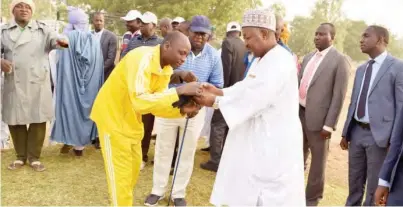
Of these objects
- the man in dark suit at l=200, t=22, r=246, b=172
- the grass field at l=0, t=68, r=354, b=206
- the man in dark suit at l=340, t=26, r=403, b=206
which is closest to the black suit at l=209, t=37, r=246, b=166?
the man in dark suit at l=200, t=22, r=246, b=172

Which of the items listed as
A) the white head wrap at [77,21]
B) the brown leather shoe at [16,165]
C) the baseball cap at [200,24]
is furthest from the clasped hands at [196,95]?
the white head wrap at [77,21]

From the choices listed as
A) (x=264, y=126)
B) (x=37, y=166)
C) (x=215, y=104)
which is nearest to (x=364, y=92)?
(x=264, y=126)

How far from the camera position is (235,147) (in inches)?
107

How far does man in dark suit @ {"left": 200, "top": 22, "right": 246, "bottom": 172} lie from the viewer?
5.31 m

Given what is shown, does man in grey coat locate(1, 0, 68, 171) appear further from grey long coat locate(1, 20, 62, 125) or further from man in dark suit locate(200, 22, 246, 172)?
man in dark suit locate(200, 22, 246, 172)

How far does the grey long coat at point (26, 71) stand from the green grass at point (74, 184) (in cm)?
67

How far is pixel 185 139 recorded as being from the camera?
407 centimetres

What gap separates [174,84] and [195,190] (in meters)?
1.34

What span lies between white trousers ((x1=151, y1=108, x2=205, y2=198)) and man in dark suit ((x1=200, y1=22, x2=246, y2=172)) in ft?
4.38

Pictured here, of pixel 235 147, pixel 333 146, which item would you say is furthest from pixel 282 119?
pixel 333 146

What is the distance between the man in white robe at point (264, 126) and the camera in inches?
99.3

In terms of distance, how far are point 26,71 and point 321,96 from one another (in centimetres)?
336

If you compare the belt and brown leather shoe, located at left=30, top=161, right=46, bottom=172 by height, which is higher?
the belt

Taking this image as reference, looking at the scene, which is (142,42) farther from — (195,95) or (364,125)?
(364,125)
